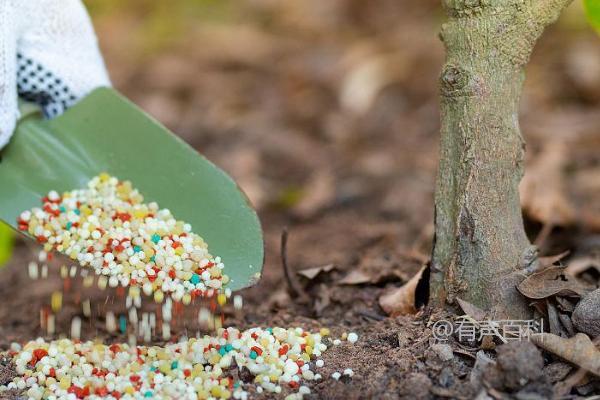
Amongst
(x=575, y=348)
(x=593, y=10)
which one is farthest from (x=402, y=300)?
(x=593, y=10)

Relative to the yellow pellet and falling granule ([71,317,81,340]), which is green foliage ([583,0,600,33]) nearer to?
falling granule ([71,317,81,340])

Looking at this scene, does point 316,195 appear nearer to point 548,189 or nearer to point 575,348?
point 548,189

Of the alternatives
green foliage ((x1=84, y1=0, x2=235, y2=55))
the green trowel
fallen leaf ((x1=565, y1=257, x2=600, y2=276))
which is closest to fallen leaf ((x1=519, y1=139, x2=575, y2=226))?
fallen leaf ((x1=565, y1=257, x2=600, y2=276))

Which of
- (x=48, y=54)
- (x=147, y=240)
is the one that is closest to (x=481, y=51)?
(x=147, y=240)

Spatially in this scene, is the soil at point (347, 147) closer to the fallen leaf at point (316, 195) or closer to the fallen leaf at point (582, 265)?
the fallen leaf at point (316, 195)

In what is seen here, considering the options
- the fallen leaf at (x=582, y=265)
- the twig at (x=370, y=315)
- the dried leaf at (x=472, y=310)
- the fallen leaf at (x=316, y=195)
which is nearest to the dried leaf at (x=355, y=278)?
the twig at (x=370, y=315)
